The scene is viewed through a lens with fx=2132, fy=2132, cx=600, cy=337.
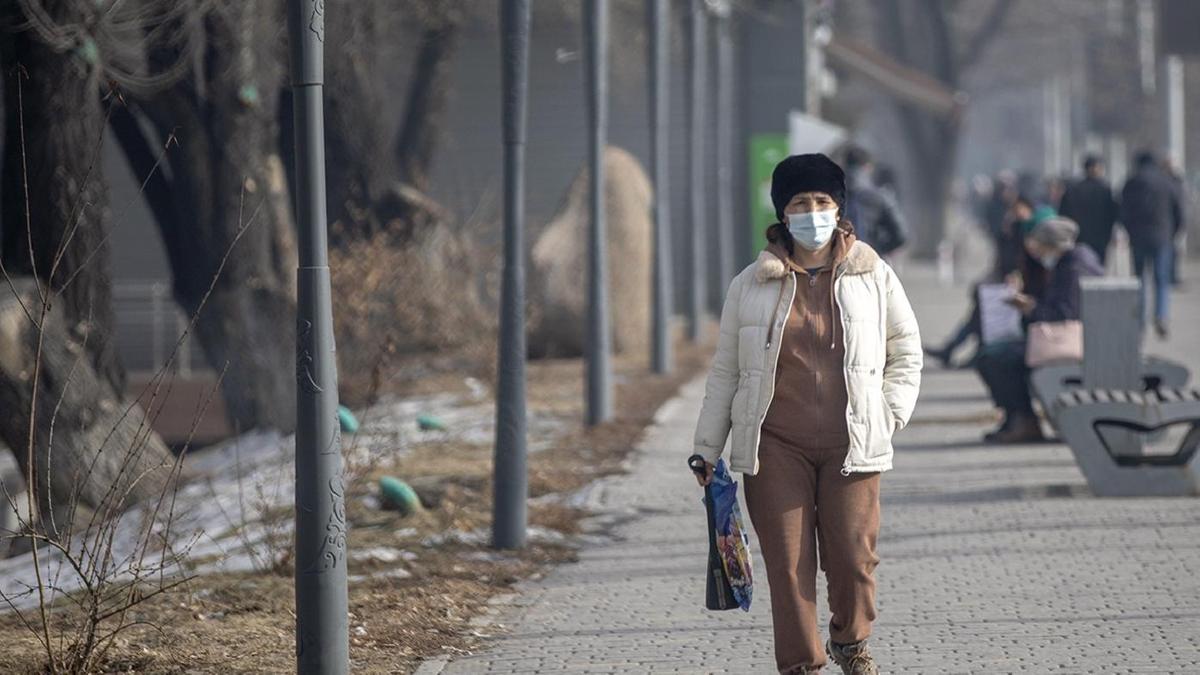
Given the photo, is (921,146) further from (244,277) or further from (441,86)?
(244,277)

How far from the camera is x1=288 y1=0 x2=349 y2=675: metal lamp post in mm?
6730

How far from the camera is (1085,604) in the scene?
329 inches

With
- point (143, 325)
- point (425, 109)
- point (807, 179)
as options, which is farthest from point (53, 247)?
point (143, 325)

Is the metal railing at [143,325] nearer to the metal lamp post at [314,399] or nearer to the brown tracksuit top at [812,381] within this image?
the metal lamp post at [314,399]

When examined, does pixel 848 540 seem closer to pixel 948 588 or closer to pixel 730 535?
pixel 730 535

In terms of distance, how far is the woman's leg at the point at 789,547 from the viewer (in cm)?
642

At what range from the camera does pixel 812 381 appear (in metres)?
6.41

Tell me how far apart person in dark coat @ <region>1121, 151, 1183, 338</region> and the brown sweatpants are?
55.7 ft

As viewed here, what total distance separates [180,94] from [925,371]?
8101 millimetres

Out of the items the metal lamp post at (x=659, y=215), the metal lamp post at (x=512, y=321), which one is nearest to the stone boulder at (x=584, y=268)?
the metal lamp post at (x=659, y=215)

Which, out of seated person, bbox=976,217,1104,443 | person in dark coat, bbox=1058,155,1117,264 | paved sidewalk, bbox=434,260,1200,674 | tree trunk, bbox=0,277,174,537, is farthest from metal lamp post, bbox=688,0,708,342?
tree trunk, bbox=0,277,174,537

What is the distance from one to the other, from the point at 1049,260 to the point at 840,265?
7.44 meters

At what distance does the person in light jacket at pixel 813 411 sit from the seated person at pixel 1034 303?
6.95 metres

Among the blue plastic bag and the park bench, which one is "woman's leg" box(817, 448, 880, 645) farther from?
the park bench
